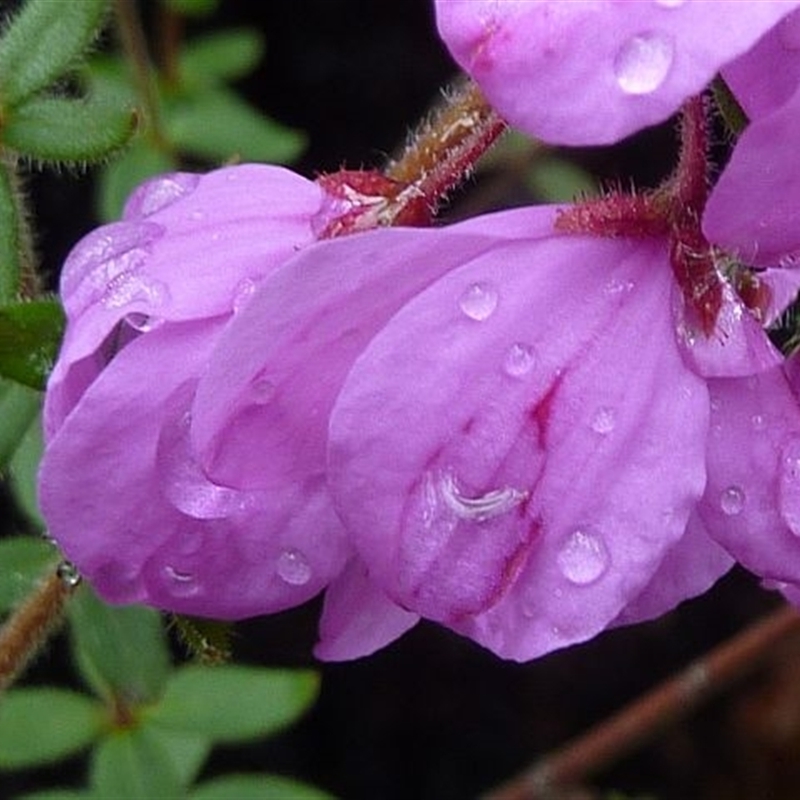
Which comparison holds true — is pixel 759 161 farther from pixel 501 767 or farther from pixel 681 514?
pixel 501 767

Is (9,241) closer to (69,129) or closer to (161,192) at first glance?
(69,129)

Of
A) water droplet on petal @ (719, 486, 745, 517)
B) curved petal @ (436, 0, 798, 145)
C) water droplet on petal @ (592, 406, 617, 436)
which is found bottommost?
water droplet on petal @ (719, 486, 745, 517)

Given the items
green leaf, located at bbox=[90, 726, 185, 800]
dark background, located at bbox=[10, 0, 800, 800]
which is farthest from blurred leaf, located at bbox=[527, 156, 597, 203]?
green leaf, located at bbox=[90, 726, 185, 800]

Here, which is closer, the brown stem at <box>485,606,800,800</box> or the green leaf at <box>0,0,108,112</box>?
the green leaf at <box>0,0,108,112</box>

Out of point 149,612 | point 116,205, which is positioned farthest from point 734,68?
point 116,205

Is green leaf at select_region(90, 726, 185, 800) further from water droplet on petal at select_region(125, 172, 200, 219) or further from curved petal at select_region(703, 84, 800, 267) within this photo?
curved petal at select_region(703, 84, 800, 267)

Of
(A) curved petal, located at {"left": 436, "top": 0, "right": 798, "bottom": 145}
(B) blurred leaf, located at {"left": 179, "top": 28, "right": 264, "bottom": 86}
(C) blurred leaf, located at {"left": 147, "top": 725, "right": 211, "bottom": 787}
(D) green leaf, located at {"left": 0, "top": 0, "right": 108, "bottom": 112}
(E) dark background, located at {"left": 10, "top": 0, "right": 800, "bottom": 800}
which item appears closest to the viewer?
(A) curved petal, located at {"left": 436, "top": 0, "right": 798, "bottom": 145}
